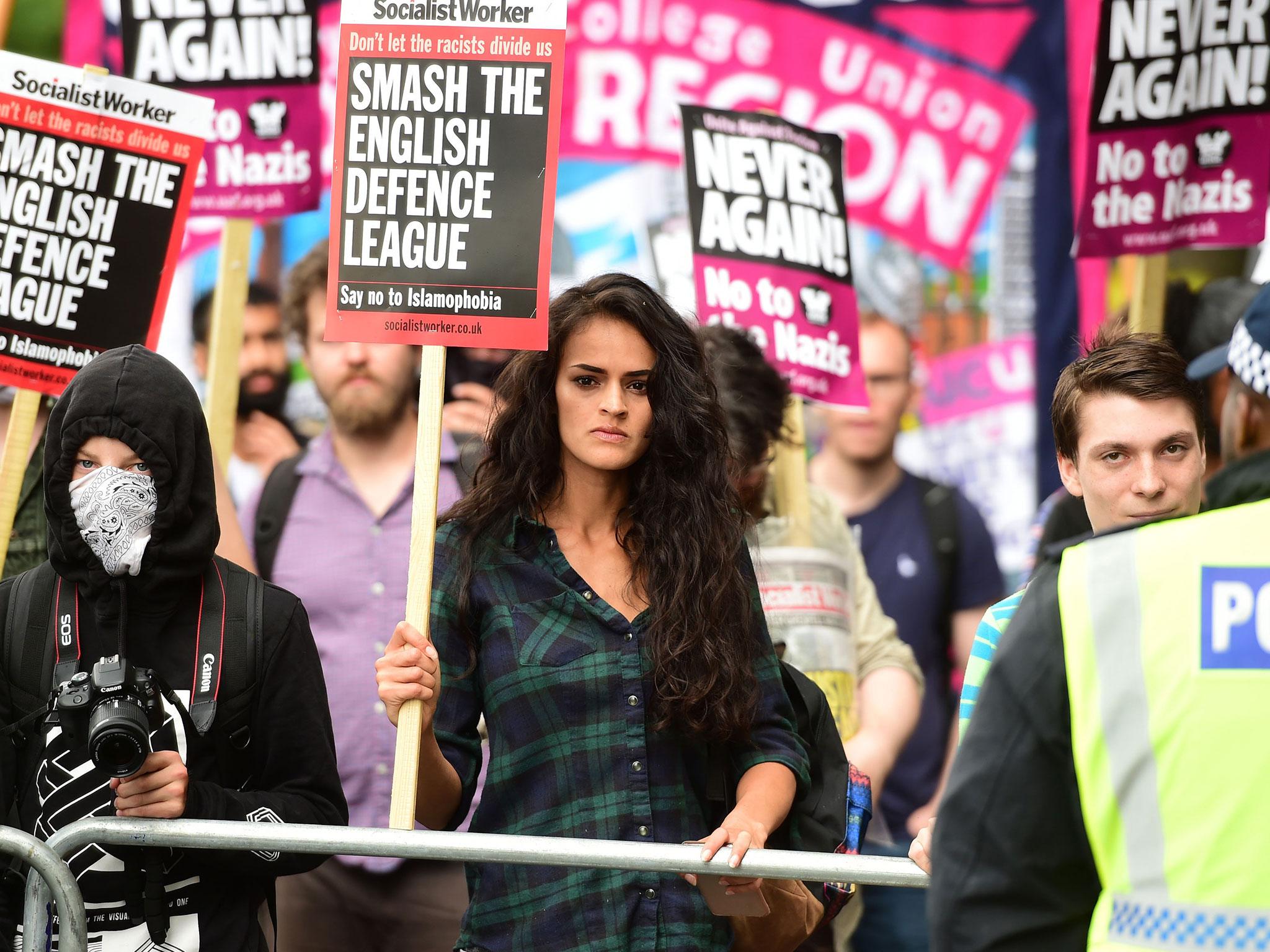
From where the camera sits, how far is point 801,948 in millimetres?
4078

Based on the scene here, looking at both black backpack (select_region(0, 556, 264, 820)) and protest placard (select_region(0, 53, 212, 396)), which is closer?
black backpack (select_region(0, 556, 264, 820))

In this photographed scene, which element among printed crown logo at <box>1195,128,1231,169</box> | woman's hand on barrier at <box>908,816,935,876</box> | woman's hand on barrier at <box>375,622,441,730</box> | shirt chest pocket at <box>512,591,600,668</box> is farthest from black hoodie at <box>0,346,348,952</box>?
printed crown logo at <box>1195,128,1231,169</box>

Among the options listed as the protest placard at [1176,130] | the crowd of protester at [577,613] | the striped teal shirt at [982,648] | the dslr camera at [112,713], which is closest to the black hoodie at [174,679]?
the crowd of protester at [577,613]

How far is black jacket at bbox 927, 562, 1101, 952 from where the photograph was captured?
171 cm

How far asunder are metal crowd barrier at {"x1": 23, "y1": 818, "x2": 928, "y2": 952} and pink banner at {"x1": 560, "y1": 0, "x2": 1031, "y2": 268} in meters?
3.78

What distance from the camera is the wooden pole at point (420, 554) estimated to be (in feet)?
9.20

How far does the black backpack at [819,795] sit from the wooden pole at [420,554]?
0.58 meters

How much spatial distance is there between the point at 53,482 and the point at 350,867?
204cm

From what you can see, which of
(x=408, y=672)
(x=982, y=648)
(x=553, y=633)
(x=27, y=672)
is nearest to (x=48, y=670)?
(x=27, y=672)

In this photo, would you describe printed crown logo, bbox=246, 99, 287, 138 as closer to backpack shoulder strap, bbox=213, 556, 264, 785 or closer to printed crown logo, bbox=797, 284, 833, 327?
printed crown logo, bbox=797, 284, 833, 327

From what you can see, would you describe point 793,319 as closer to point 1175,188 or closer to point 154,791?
point 1175,188

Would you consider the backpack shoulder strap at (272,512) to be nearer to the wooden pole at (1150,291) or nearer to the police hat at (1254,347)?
the wooden pole at (1150,291)

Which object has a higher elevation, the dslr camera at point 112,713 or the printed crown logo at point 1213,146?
the printed crown logo at point 1213,146

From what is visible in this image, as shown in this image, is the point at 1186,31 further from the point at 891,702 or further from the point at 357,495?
the point at 357,495
